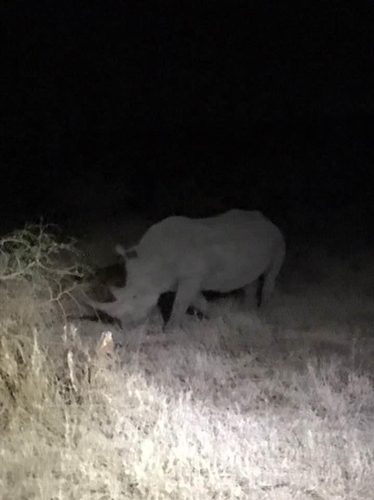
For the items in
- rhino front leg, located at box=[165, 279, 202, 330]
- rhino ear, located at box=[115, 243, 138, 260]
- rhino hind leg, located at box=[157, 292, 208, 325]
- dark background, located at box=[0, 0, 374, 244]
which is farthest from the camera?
dark background, located at box=[0, 0, 374, 244]

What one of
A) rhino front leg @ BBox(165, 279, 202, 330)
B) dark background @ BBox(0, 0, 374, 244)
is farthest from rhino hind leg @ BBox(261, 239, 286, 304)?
dark background @ BBox(0, 0, 374, 244)

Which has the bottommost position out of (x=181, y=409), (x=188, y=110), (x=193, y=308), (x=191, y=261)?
(x=181, y=409)

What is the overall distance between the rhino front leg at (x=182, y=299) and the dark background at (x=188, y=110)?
6.04 m

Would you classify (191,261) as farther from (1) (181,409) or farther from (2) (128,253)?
(1) (181,409)

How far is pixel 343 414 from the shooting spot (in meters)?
6.96

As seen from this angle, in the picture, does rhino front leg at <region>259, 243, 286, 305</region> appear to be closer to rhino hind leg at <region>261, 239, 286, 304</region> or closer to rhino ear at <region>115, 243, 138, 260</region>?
rhino hind leg at <region>261, 239, 286, 304</region>

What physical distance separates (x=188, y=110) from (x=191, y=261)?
14.3 meters

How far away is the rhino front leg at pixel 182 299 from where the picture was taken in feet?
30.7

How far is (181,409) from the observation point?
673cm

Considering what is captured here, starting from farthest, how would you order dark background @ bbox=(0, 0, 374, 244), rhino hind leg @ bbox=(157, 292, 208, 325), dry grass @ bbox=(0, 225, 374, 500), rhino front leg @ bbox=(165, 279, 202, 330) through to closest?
dark background @ bbox=(0, 0, 374, 244), rhino hind leg @ bbox=(157, 292, 208, 325), rhino front leg @ bbox=(165, 279, 202, 330), dry grass @ bbox=(0, 225, 374, 500)

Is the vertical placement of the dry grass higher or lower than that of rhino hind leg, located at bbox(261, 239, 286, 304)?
lower

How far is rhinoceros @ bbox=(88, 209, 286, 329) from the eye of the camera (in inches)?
356

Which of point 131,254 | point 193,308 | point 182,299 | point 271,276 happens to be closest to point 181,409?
point 182,299

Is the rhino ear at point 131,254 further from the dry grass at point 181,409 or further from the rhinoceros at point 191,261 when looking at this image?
the dry grass at point 181,409
